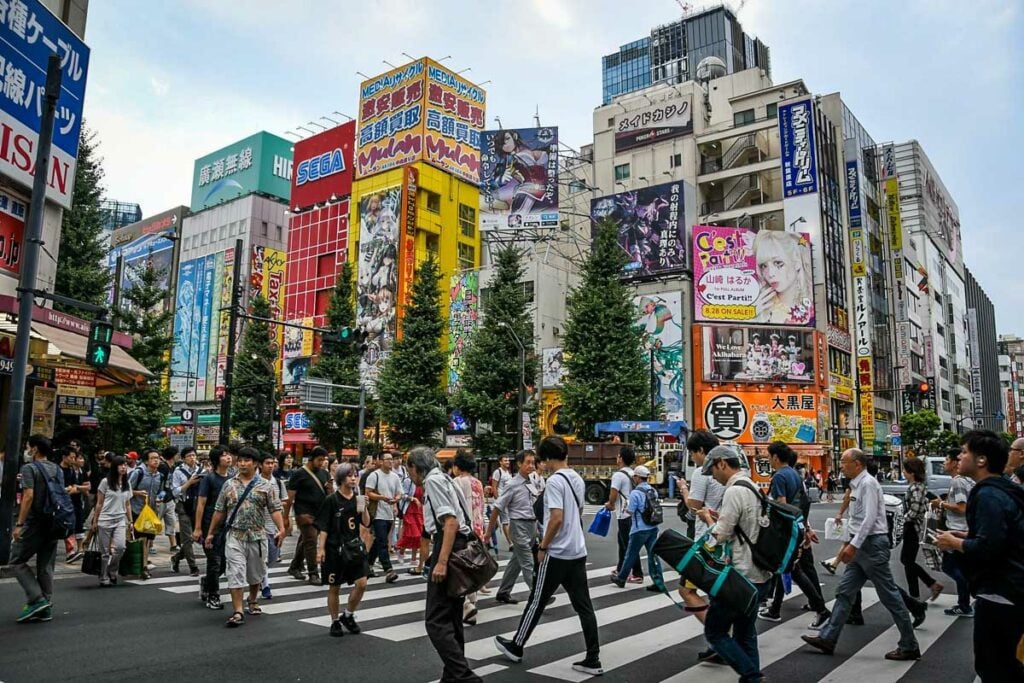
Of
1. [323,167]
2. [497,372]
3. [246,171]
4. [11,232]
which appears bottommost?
[497,372]

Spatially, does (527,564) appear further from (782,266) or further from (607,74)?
(607,74)

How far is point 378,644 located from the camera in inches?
257

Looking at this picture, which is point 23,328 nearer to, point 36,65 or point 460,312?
point 36,65

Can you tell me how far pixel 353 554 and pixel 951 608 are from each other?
6562 millimetres

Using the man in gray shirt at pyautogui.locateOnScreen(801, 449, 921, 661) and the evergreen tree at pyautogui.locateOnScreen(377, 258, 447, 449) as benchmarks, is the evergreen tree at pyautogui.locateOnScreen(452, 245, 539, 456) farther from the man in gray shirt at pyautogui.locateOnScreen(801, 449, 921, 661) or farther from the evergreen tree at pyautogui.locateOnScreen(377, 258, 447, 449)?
the man in gray shirt at pyautogui.locateOnScreen(801, 449, 921, 661)

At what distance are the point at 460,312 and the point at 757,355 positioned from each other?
752 inches

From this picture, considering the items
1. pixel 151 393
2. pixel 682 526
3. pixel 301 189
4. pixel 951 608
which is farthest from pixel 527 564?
pixel 301 189

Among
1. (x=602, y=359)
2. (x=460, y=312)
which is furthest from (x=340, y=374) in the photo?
(x=602, y=359)

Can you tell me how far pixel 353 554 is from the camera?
6934 millimetres

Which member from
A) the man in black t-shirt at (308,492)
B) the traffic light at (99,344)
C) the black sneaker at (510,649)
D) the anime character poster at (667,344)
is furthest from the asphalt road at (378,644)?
the anime character poster at (667,344)

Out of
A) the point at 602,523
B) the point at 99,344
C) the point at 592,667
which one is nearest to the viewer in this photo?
the point at 592,667

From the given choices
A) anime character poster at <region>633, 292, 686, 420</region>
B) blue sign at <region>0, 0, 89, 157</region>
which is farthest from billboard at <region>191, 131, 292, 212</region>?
blue sign at <region>0, 0, 89, 157</region>

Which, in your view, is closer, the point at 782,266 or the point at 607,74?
→ the point at 782,266

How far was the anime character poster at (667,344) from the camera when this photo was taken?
43625 millimetres
